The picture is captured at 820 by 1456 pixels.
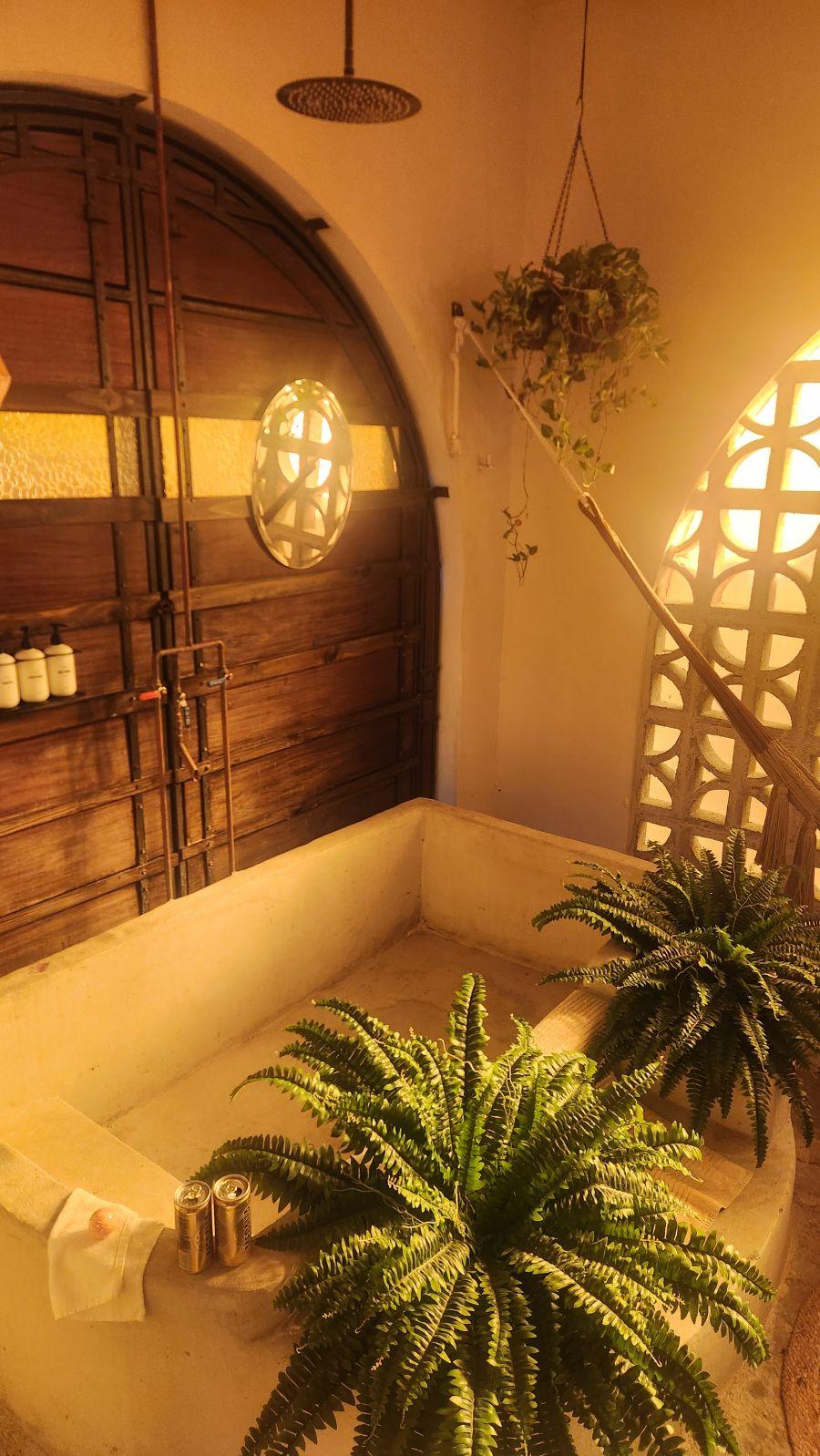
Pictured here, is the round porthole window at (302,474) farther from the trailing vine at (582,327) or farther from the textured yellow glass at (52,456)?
the trailing vine at (582,327)

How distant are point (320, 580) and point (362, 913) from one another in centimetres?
137

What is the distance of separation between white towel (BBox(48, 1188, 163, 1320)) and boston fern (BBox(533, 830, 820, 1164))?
1.18 metres

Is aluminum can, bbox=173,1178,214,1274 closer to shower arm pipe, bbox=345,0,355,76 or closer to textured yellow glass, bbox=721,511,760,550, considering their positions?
shower arm pipe, bbox=345,0,355,76

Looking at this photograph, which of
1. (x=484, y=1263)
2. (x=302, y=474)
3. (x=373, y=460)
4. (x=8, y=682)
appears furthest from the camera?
(x=373, y=460)

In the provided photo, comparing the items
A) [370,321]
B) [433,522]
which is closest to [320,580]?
[433,522]

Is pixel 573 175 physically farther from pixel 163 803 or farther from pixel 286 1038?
pixel 286 1038

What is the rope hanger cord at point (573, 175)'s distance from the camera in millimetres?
3965

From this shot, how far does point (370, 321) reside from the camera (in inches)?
155

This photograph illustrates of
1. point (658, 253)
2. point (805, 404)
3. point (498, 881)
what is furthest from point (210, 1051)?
point (658, 253)

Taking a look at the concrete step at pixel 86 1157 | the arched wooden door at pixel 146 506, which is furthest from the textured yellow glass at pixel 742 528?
the concrete step at pixel 86 1157

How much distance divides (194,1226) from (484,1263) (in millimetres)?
549

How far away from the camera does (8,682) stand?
109 inches

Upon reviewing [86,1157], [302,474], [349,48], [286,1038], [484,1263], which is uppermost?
[349,48]

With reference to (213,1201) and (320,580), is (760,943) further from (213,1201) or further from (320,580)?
(320,580)
